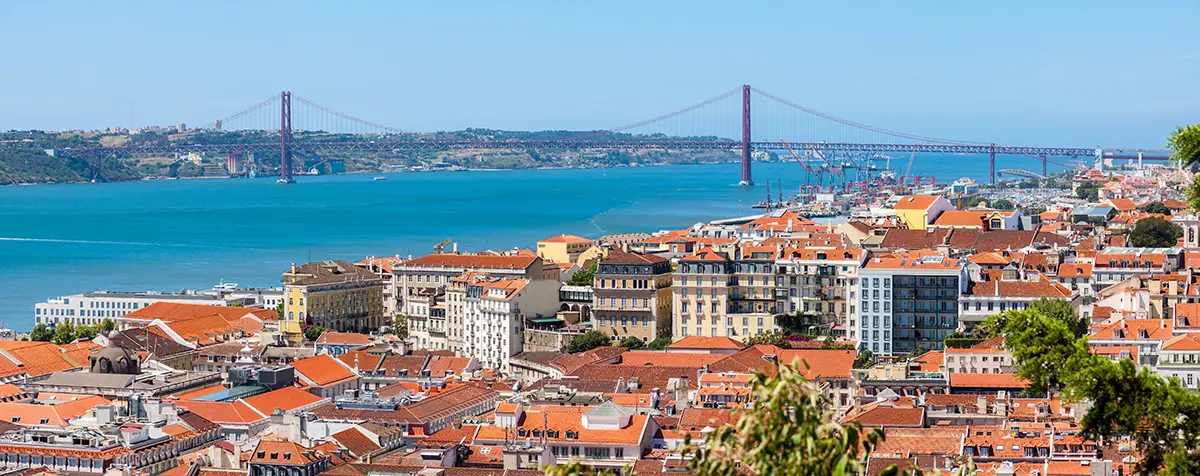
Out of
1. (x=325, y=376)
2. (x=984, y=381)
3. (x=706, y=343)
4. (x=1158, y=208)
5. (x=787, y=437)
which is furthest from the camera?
(x=1158, y=208)

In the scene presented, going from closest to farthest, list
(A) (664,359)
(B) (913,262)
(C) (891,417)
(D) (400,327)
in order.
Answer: (C) (891,417) < (A) (664,359) < (B) (913,262) < (D) (400,327)

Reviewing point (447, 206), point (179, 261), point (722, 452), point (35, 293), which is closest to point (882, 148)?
point (447, 206)

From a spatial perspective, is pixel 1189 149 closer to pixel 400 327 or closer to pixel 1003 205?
pixel 400 327

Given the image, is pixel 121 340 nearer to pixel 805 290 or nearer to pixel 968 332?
pixel 805 290

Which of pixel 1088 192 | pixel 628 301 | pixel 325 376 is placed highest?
pixel 1088 192

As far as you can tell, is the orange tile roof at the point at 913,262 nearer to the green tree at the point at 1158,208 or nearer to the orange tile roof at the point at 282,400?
the orange tile roof at the point at 282,400

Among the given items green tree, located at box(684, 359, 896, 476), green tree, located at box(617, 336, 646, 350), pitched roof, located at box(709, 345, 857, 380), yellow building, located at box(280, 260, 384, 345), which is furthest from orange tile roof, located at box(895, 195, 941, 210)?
green tree, located at box(684, 359, 896, 476)

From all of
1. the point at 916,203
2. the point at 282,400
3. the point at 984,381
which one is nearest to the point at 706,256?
the point at 984,381
